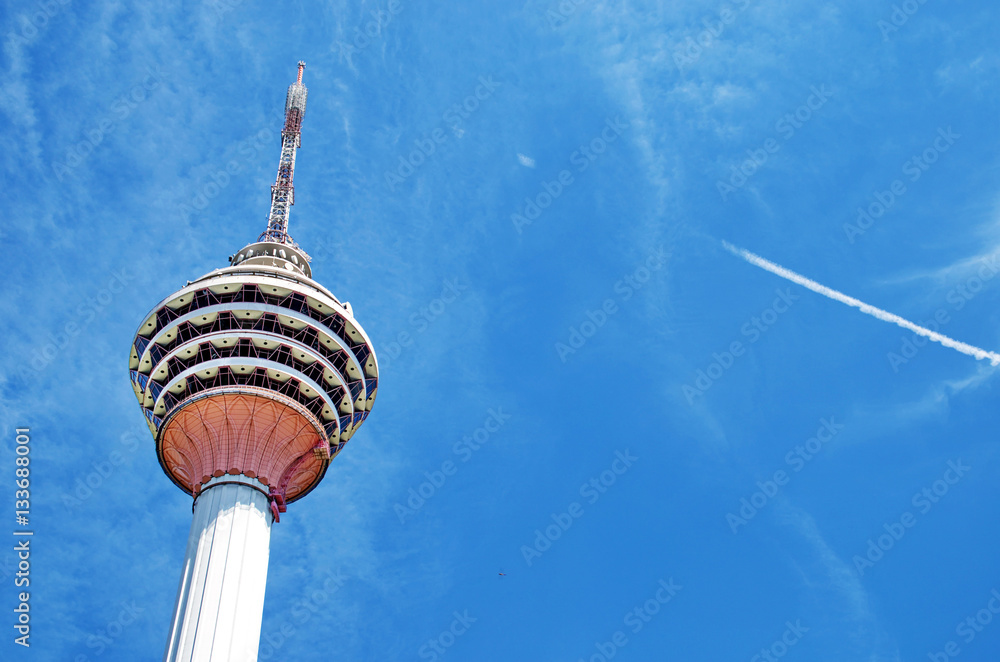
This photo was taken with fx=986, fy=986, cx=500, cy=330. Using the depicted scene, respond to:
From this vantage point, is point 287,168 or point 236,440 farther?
point 287,168

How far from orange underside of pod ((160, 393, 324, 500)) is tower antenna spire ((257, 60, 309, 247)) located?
19.3m

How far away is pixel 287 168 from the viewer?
318ft

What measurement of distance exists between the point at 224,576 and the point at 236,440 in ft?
34.3

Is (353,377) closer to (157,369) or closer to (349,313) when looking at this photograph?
(349,313)

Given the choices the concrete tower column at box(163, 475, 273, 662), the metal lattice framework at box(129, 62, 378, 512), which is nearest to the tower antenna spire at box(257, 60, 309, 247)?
the metal lattice framework at box(129, 62, 378, 512)

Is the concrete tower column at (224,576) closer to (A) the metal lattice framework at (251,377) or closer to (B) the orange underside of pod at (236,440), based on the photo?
(B) the orange underside of pod at (236,440)

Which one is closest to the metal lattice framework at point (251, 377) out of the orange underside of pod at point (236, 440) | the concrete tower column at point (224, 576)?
the orange underside of pod at point (236, 440)

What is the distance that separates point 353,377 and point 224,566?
739 inches

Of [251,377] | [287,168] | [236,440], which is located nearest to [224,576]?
[236,440]

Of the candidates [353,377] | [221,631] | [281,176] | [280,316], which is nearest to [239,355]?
[280,316]

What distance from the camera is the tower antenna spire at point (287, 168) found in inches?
3495

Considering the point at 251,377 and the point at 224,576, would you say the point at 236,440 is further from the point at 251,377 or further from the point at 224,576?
the point at 224,576

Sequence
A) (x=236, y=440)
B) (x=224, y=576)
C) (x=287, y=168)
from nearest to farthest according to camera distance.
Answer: (x=224, y=576) < (x=236, y=440) < (x=287, y=168)

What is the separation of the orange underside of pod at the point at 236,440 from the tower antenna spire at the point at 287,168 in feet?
63.4
